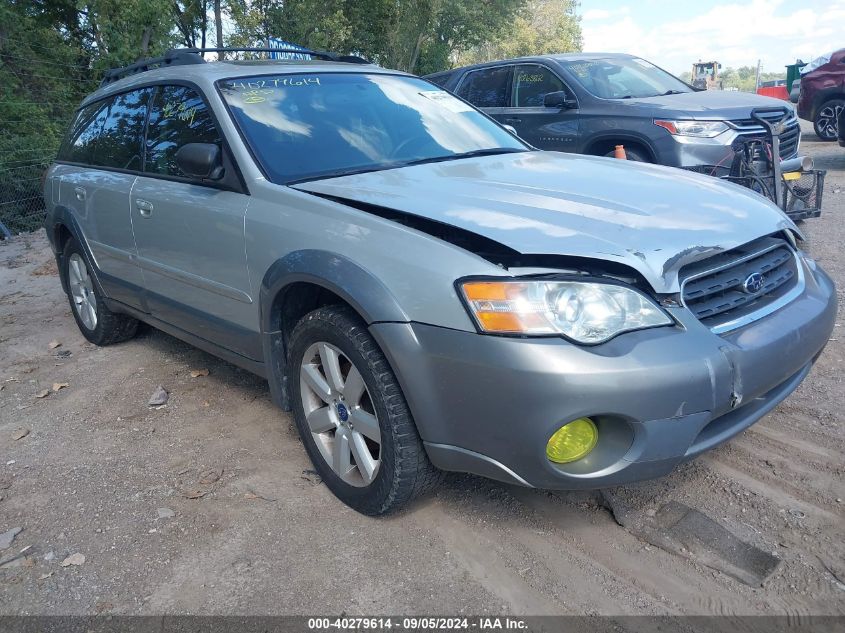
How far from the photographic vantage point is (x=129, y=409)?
4.02 m

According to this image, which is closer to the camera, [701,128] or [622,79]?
[701,128]

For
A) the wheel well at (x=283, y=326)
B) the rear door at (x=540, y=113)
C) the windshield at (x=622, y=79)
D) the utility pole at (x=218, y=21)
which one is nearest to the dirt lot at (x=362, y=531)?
the wheel well at (x=283, y=326)

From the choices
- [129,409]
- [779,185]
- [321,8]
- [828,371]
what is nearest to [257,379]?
[129,409]

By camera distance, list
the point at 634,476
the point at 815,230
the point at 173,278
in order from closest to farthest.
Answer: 1. the point at 634,476
2. the point at 173,278
3. the point at 815,230

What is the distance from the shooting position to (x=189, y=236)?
347cm

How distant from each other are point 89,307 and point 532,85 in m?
5.04

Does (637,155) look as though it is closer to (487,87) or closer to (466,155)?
(487,87)

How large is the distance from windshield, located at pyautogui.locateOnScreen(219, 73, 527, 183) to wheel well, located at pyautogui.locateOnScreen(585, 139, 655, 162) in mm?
2966

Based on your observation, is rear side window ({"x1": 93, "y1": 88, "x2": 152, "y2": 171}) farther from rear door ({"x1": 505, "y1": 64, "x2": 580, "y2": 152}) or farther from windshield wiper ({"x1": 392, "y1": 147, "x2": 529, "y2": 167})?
rear door ({"x1": 505, "y1": 64, "x2": 580, "y2": 152})

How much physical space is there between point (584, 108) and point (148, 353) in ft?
15.3

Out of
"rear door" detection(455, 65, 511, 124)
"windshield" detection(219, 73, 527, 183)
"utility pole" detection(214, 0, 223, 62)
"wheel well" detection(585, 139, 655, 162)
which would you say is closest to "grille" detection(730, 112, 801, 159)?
"wheel well" detection(585, 139, 655, 162)

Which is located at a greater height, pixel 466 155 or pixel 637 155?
pixel 466 155

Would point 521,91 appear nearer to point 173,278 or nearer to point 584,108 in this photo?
point 584,108

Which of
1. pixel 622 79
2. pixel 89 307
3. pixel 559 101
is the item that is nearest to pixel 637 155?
pixel 559 101
